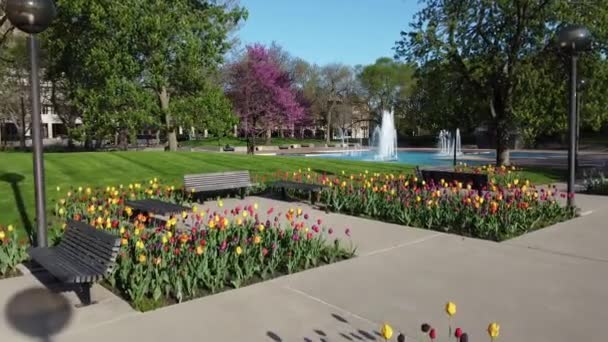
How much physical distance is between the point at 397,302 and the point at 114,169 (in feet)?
37.0

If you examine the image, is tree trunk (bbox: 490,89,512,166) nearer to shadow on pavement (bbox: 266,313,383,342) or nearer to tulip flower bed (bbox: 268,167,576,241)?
tulip flower bed (bbox: 268,167,576,241)

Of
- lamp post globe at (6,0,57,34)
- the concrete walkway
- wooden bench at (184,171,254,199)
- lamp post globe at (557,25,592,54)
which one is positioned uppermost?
lamp post globe at (557,25,592,54)

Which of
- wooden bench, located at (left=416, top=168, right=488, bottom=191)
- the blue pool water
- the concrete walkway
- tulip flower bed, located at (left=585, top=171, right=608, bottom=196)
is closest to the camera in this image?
the concrete walkway

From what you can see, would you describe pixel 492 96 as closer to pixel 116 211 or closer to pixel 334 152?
pixel 116 211

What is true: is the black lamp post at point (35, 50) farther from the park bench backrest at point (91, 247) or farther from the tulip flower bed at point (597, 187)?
the tulip flower bed at point (597, 187)

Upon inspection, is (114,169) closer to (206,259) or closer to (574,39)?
(206,259)

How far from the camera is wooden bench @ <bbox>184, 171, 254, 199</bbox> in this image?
9.98m

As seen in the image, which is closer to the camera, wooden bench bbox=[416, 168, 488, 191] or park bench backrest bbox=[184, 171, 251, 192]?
park bench backrest bbox=[184, 171, 251, 192]

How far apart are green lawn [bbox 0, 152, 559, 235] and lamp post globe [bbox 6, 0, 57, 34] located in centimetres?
339

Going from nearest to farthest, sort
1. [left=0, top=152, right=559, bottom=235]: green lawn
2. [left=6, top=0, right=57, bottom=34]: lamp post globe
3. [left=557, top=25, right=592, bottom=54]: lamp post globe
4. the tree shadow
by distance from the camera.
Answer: [left=6, top=0, right=57, bottom=34]: lamp post globe
the tree shadow
[left=557, top=25, right=592, bottom=54]: lamp post globe
[left=0, top=152, right=559, bottom=235]: green lawn

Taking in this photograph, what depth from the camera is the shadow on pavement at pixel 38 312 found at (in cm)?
395

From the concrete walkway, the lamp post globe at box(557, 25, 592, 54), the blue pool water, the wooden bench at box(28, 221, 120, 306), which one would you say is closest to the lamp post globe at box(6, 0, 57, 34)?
the wooden bench at box(28, 221, 120, 306)

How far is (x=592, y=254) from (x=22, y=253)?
7090 millimetres

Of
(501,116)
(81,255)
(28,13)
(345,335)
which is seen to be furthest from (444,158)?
(345,335)
